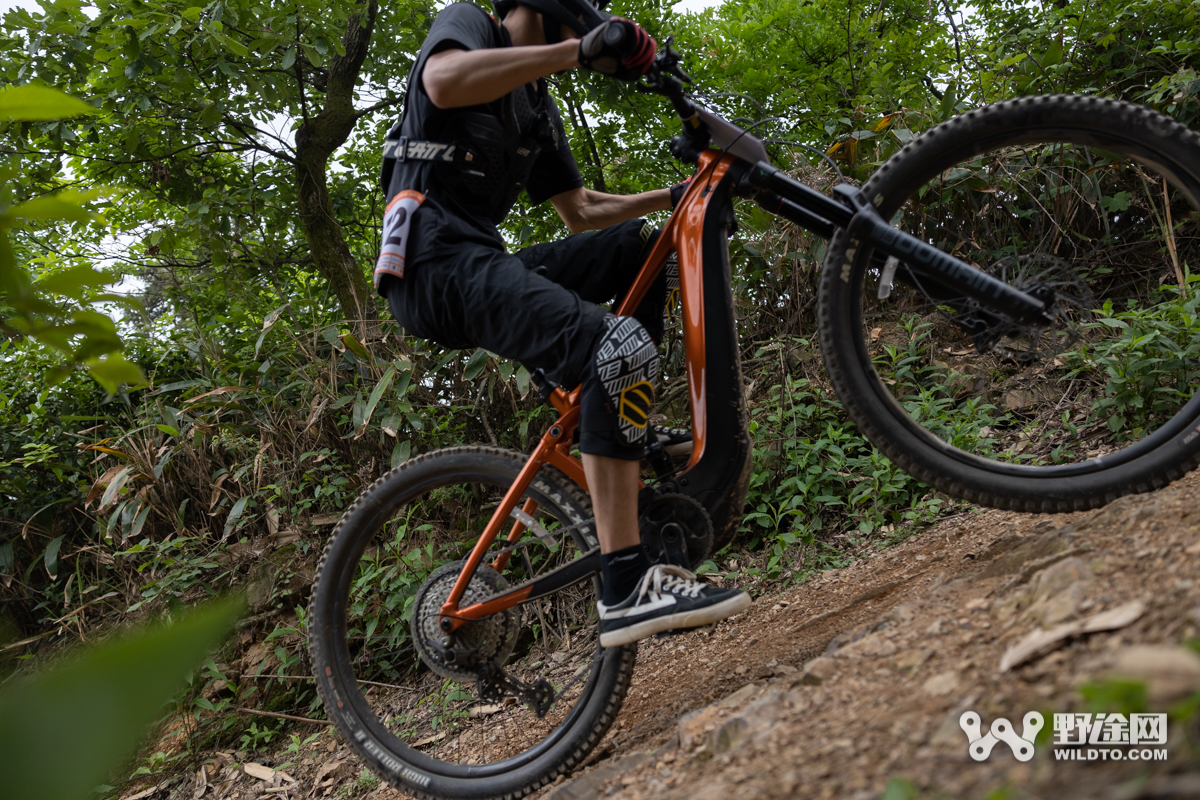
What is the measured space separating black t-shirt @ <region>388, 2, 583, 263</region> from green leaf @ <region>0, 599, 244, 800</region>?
1741 mm

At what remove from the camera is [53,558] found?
4.05 metres

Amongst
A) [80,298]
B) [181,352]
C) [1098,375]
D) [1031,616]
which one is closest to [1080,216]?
[1098,375]

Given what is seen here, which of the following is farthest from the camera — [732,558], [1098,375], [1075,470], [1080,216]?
[1080,216]

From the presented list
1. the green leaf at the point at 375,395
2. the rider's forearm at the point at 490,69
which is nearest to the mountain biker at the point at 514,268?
the rider's forearm at the point at 490,69

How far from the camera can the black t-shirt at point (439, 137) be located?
190cm

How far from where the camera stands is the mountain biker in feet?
5.88

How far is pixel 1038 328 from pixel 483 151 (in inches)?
58.4

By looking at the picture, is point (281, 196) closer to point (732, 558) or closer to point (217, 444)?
point (217, 444)

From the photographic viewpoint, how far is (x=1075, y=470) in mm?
1710

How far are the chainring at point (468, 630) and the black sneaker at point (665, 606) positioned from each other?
42cm

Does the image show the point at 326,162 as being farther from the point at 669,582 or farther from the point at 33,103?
the point at 33,103

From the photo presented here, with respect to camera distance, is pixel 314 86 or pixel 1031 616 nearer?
pixel 1031 616

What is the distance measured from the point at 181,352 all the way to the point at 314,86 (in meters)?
1.97

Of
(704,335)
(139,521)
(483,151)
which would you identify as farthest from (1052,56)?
(139,521)
